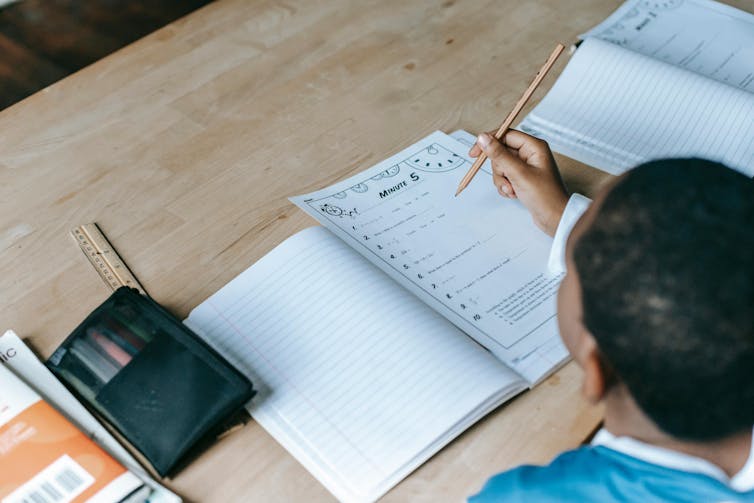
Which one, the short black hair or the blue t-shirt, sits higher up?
the short black hair

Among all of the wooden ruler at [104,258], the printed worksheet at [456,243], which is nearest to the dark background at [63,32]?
the wooden ruler at [104,258]

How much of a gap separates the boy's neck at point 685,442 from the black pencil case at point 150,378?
33cm

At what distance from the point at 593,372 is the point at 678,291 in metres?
0.10

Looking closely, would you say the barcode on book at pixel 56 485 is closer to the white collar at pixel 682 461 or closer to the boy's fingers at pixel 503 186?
the white collar at pixel 682 461

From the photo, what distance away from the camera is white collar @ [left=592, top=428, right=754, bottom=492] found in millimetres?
591

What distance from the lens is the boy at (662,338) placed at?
50 cm

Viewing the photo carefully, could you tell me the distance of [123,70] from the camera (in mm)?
1157

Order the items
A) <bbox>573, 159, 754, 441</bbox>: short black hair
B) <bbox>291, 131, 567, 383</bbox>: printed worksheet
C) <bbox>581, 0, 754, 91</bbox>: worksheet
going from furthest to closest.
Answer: <bbox>581, 0, 754, 91</bbox>: worksheet → <bbox>291, 131, 567, 383</bbox>: printed worksheet → <bbox>573, 159, 754, 441</bbox>: short black hair

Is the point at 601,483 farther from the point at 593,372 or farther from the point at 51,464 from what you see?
the point at 51,464

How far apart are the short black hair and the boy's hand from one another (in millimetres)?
315

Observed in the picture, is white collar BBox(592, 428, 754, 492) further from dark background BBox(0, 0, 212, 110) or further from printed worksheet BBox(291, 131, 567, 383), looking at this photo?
dark background BBox(0, 0, 212, 110)

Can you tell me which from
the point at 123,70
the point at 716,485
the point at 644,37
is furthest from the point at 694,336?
the point at 123,70

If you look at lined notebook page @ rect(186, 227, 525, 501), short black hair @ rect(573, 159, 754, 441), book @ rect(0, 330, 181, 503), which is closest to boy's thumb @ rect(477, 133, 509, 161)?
lined notebook page @ rect(186, 227, 525, 501)

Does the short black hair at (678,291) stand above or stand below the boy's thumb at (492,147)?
above
